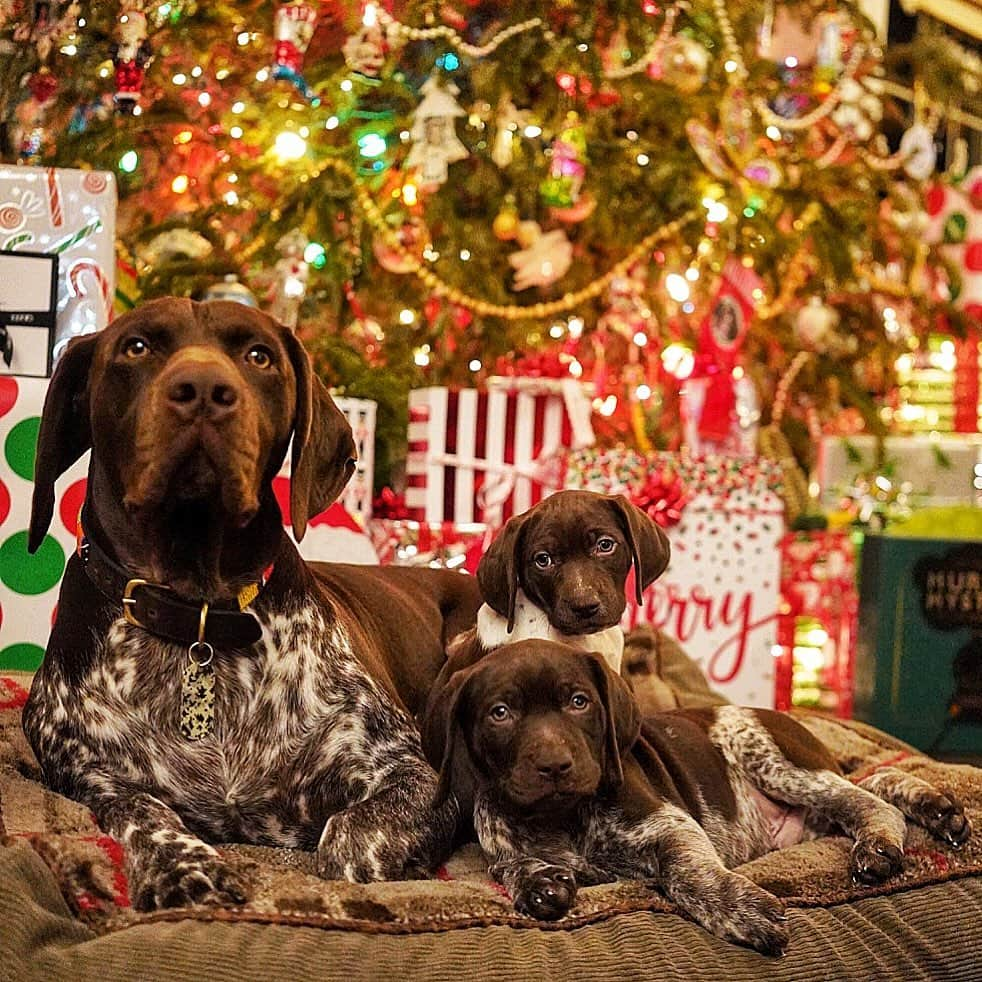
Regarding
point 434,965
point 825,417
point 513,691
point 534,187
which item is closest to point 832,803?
point 513,691

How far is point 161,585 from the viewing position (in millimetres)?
2820

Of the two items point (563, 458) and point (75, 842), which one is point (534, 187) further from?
point (75, 842)

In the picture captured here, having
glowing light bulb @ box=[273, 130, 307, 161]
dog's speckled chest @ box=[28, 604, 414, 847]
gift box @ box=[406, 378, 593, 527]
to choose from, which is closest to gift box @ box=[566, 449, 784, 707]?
gift box @ box=[406, 378, 593, 527]

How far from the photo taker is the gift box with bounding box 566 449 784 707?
6.04 m

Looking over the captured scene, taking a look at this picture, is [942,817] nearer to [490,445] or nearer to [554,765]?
[554,765]

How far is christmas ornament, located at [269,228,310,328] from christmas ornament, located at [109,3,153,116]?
0.95m

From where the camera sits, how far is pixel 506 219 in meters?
6.77

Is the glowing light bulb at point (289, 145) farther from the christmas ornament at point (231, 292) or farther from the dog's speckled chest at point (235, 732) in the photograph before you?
the dog's speckled chest at point (235, 732)

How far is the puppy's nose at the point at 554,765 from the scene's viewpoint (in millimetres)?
2658

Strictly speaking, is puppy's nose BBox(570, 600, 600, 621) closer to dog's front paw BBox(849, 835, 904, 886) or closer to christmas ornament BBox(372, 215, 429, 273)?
dog's front paw BBox(849, 835, 904, 886)

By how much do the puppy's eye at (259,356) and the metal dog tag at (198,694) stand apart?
53cm

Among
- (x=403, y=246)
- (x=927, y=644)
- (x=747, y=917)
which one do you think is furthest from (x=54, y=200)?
(x=927, y=644)

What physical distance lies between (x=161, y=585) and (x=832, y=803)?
4.89 ft

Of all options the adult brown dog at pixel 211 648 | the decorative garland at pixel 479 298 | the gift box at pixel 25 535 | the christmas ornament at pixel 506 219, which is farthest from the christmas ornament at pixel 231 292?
the adult brown dog at pixel 211 648
